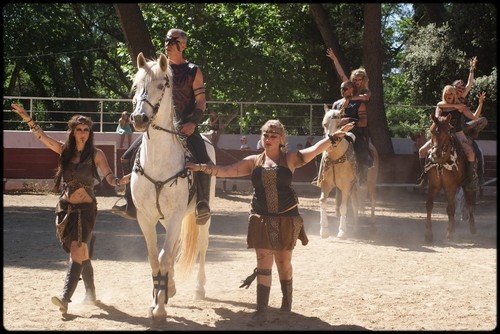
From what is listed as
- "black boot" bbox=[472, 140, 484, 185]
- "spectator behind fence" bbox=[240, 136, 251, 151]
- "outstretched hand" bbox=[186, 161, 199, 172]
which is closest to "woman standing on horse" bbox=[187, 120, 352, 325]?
"outstretched hand" bbox=[186, 161, 199, 172]

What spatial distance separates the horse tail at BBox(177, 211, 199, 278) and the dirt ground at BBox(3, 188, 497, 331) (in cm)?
34

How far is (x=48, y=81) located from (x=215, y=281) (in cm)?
3380

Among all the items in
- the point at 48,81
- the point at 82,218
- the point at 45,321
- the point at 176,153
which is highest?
the point at 48,81

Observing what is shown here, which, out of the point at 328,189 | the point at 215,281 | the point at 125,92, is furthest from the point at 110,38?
the point at 215,281

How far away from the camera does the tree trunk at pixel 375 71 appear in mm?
25906

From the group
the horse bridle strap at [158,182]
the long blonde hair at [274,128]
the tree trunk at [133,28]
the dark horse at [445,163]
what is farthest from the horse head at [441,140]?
the tree trunk at [133,28]

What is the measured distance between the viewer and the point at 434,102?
1171 inches

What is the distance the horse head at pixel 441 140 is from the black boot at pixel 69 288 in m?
7.30

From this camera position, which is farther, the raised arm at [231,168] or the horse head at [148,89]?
the raised arm at [231,168]

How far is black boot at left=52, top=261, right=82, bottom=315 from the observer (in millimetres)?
7535

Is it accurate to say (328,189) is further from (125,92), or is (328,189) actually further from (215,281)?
(125,92)

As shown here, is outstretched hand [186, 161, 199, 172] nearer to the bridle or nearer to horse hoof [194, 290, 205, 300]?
the bridle

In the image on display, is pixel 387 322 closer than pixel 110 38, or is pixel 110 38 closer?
pixel 387 322

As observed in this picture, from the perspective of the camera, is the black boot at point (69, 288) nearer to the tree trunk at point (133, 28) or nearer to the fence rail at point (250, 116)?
the tree trunk at point (133, 28)
